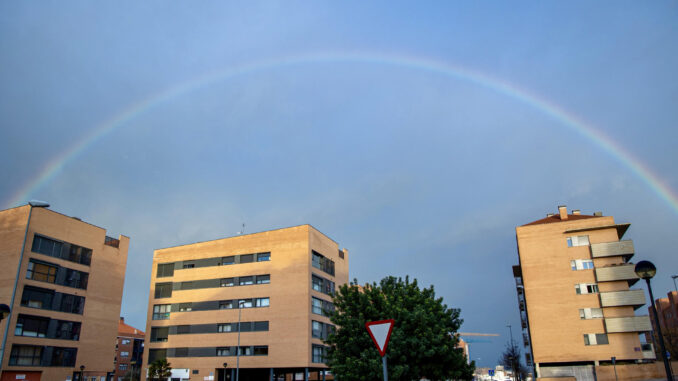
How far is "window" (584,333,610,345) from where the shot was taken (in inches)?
2078

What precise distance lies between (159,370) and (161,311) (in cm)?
845

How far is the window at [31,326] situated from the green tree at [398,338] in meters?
34.3

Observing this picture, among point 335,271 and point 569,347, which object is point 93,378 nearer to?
point 335,271

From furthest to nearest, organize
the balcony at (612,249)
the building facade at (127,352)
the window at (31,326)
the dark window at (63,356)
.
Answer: the building facade at (127,352) → the balcony at (612,249) → the dark window at (63,356) → the window at (31,326)

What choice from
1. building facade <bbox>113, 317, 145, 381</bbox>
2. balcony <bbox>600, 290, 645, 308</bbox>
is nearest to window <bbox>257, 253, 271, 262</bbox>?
balcony <bbox>600, 290, 645, 308</bbox>

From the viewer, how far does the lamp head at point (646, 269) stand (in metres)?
11.5

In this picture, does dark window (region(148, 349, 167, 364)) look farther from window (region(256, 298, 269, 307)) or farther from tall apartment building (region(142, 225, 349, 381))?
window (region(256, 298, 269, 307))

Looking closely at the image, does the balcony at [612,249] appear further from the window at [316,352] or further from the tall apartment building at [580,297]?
the window at [316,352]

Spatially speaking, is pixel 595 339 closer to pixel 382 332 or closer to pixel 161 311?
pixel 161 311

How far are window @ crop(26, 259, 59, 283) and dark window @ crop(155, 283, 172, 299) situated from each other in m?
14.9

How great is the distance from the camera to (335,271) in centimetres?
6300

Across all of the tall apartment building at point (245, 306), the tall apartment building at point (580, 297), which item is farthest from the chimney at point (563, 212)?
the tall apartment building at point (245, 306)

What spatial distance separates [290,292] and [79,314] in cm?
2325

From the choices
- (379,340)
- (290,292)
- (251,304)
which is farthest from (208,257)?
A: (379,340)
